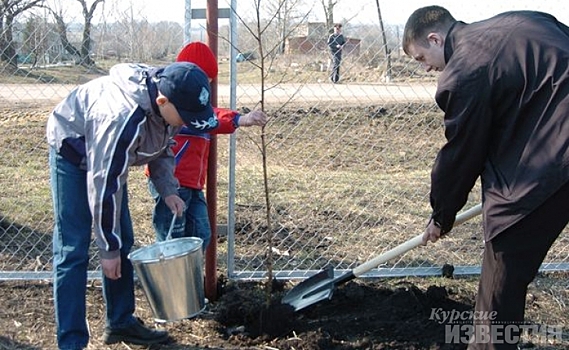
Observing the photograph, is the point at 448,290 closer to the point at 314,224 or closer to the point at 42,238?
the point at 314,224

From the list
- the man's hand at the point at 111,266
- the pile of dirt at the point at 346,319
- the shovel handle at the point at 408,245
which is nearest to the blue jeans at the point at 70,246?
the man's hand at the point at 111,266

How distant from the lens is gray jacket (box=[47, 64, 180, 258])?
2.89 meters

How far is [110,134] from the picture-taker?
288cm

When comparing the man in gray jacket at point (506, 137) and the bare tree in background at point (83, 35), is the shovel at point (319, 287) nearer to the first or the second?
the man in gray jacket at point (506, 137)

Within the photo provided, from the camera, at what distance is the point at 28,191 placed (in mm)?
6699

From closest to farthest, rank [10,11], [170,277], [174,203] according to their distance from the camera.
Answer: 1. [170,277]
2. [174,203]
3. [10,11]

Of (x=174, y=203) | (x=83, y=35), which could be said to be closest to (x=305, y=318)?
(x=174, y=203)

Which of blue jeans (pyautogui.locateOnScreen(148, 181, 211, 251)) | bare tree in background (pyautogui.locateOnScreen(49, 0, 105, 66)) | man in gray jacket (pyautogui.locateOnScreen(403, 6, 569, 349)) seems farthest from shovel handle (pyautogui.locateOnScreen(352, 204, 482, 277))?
bare tree in background (pyautogui.locateOnScreen(49, 0, 105, 66))

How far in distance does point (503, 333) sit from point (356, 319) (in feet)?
4.08

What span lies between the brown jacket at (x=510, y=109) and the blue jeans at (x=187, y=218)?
1737 mm

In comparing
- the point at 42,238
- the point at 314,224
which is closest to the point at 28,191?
the point at 42,238

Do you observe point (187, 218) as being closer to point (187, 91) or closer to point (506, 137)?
point (187, 91)

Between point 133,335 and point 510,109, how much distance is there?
2.27 meters

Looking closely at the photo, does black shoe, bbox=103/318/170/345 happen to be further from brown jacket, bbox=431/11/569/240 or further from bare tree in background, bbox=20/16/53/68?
bare tree in background, bbox=20/16/53/68
